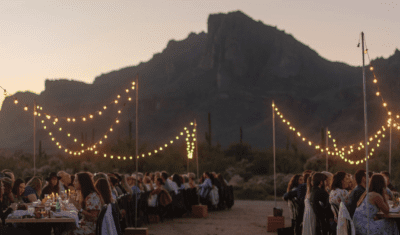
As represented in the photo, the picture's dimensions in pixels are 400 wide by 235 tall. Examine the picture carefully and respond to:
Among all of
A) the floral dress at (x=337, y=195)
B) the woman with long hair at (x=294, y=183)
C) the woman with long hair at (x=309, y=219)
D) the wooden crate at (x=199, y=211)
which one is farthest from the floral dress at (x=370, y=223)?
the wooden crate at (x=199, y=211)

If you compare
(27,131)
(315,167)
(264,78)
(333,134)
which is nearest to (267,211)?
(315,167)

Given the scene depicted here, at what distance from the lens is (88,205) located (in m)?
7.85

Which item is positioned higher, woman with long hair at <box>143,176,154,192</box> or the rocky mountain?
the rocky mountain

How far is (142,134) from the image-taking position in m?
92.2

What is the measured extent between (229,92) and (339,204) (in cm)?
9219

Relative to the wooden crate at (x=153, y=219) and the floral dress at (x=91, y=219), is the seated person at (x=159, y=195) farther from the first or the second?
the floral dress at (x=91, y=219)

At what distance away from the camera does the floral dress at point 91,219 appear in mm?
7848

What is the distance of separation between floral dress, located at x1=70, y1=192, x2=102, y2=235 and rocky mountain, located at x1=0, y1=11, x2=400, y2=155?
219ft

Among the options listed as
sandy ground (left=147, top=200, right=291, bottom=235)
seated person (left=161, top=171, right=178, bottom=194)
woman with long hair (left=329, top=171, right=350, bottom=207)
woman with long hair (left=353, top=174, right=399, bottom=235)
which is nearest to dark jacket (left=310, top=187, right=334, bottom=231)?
woman with long hair (left=329, top=171, right=350, bottom=207)

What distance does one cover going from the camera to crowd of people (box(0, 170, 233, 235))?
787 centimetres

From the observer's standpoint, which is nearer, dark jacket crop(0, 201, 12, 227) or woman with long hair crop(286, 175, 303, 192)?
dark jacket crop(0, 201, 12, 227)

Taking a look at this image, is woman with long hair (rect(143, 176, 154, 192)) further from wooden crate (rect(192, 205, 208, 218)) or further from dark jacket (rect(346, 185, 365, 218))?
dark jacket (rect(346, 185, 365, 218))

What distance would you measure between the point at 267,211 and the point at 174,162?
23.7 m

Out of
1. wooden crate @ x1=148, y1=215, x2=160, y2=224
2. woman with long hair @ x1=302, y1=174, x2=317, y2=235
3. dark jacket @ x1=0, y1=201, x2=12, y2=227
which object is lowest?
wooden crate @ x1=148, y1=215, x2=160, y2=224
